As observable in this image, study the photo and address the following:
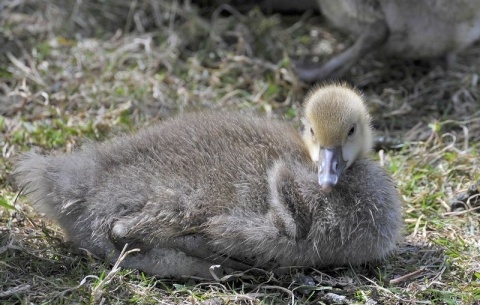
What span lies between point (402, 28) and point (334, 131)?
6.40 ft

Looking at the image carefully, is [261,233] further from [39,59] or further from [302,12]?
[302,12]

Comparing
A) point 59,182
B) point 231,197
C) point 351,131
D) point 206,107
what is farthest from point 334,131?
point 206,107

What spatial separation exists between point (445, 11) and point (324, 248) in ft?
7.12

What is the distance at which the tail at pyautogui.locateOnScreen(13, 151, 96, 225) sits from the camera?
2.86 meters

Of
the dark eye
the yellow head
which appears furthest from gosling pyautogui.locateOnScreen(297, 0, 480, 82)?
the dark eye

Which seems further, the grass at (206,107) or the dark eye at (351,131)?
the dark eye at (351,131)

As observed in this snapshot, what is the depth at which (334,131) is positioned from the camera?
2.80 meters

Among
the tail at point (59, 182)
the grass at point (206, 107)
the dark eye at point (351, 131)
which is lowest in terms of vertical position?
the grass at point (206, 107)

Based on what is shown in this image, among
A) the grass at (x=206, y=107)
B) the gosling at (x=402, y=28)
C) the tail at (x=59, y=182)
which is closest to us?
the grass at (x=206, y=107)

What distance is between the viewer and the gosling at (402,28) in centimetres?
441

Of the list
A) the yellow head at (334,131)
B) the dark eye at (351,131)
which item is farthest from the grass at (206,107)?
the dark eye at (351,131)

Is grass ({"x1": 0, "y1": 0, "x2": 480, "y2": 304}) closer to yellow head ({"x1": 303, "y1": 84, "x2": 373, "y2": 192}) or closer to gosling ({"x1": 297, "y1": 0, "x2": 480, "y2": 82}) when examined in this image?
gosling ({"x1": 297, "y1": 0, "x2": 480, "y2": 82})

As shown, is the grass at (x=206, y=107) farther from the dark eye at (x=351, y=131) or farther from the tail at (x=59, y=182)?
the dark eye at (x=351, y=131)

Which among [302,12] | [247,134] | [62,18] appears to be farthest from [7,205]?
[302,12]
